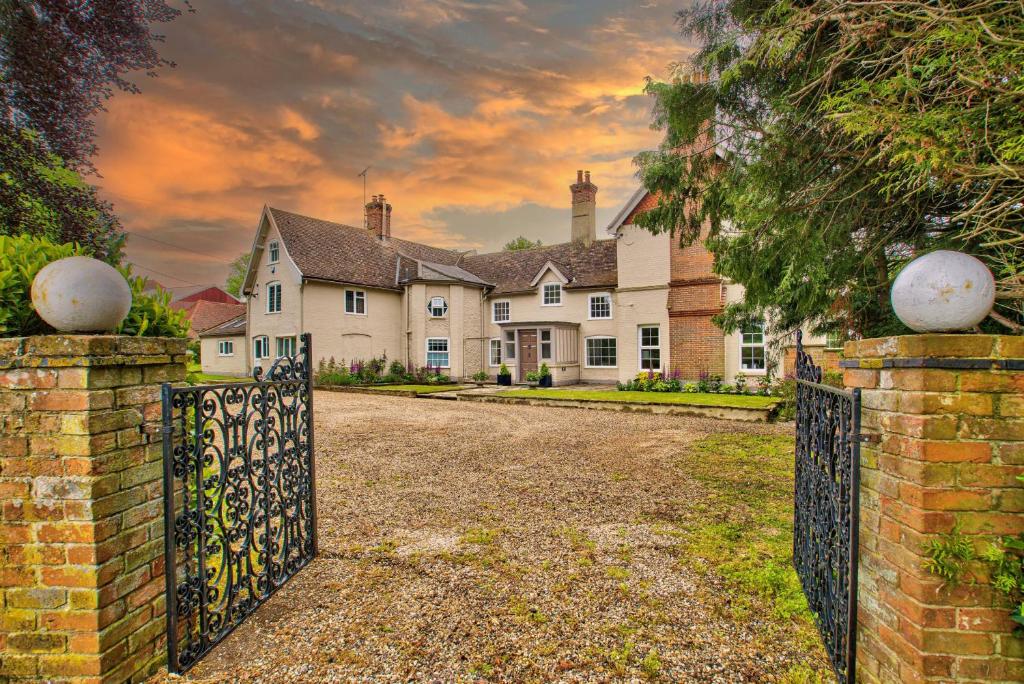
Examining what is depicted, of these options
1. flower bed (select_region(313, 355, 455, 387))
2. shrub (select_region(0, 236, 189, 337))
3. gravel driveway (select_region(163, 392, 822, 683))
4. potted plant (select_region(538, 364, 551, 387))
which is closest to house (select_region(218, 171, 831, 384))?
potted plant (select_region(538, 364, 551, 387))

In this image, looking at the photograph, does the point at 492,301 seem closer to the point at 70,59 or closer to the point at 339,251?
the point at 339,251

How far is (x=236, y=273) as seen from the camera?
58156mm

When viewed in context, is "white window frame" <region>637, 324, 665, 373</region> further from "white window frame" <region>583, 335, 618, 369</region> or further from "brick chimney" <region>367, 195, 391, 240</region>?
"brick chimney" <region>367, 195, 391, 240</region>

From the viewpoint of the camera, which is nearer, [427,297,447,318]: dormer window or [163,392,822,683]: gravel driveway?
[163,392,822,683]: gravel driveway

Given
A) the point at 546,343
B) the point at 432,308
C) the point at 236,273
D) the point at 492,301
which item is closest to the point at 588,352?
the point at 546,343

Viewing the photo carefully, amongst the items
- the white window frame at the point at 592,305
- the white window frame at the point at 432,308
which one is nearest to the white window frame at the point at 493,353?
the white window frame at the point at 432,308

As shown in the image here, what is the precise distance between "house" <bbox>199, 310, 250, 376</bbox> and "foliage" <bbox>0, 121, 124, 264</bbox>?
18.0 metres

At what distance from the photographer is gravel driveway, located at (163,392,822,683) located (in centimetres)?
275

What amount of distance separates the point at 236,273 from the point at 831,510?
2663 inches

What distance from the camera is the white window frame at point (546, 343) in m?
22.6

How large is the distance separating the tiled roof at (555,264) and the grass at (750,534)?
1601cm

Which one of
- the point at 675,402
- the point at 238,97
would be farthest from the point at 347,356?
the point at 675,402

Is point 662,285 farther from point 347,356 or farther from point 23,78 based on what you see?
point 23,78

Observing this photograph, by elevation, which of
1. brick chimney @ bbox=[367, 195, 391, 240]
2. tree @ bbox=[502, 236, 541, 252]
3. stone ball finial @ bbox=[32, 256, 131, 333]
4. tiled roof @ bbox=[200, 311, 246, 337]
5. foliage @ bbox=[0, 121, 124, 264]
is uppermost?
tree @ bbox=[502, 236, 541, 252]
